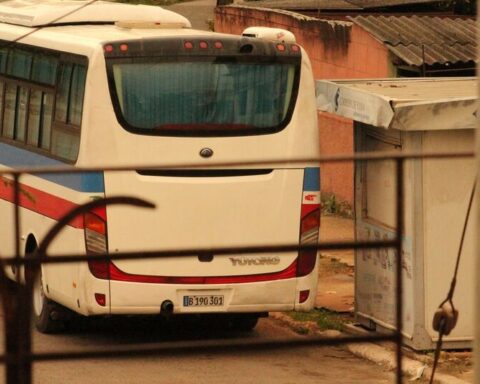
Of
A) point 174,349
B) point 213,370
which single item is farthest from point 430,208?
point 174,349

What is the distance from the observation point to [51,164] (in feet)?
41.1

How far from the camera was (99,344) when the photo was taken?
1241 cm

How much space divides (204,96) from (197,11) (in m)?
23.2

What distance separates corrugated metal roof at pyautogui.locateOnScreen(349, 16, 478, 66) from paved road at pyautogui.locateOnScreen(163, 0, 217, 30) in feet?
44.1

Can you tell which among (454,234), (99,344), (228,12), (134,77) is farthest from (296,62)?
(228,12)

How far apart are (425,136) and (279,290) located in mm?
1893

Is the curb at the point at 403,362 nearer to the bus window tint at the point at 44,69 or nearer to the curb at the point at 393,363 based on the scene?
the curb at the point at 393,363

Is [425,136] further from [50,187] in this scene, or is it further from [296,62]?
[50,187]

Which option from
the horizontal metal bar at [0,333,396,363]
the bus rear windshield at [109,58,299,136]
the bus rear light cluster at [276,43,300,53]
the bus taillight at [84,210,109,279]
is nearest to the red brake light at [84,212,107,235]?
the bus taillight at [84,210,109,279]

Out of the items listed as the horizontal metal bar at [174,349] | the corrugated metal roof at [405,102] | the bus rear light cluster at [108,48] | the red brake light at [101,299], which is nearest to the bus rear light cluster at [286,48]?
the corrugated metal roof at [405,102]

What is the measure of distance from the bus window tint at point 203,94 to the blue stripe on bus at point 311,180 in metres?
0.51

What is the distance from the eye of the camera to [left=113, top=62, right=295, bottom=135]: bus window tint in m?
11.8

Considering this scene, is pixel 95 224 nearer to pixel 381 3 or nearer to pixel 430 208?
pixel 430 208

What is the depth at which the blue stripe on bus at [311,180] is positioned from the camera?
39.5ft
